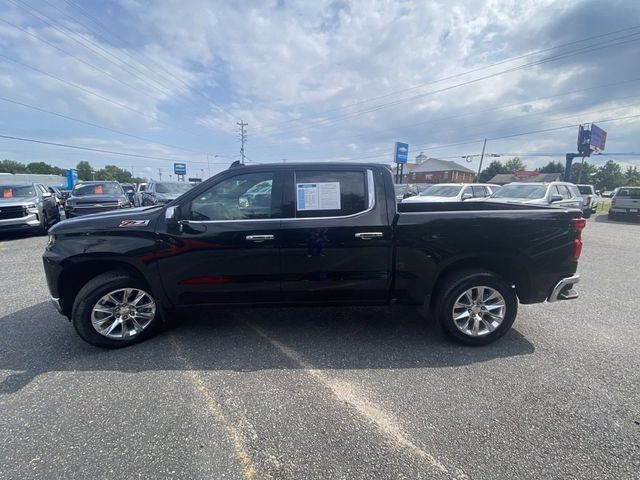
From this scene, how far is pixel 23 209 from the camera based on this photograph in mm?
9047

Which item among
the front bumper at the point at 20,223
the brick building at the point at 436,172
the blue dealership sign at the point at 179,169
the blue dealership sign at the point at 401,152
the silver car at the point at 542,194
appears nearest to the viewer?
the front bumper at the point at 20,223

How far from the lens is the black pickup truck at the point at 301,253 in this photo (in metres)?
3.07

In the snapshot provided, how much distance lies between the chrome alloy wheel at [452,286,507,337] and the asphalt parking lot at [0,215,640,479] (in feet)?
0.70

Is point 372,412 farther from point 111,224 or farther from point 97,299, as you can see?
point 111,224

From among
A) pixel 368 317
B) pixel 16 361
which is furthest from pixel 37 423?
pixel 368 317

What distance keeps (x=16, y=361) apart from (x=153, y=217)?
187cm

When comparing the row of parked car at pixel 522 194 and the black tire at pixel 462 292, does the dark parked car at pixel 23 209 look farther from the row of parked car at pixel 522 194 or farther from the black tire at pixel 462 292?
the black tire at pixel 462 292

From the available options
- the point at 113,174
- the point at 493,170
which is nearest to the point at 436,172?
the point at 493,170

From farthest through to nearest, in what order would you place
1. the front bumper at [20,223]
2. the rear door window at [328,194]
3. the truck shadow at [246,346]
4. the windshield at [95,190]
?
the windshield at [95,190]
the front bumper at [20,223]
the rear door window at [328,194]
the truck shadow at [246,346]

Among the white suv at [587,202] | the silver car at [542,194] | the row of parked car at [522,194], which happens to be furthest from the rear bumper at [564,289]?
the white suv at [587,202]

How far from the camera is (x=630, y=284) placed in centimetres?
526

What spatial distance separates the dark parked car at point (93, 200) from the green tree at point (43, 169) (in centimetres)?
11336

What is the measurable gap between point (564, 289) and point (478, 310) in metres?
0.98

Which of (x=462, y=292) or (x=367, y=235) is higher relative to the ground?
(x=367, y=235)
